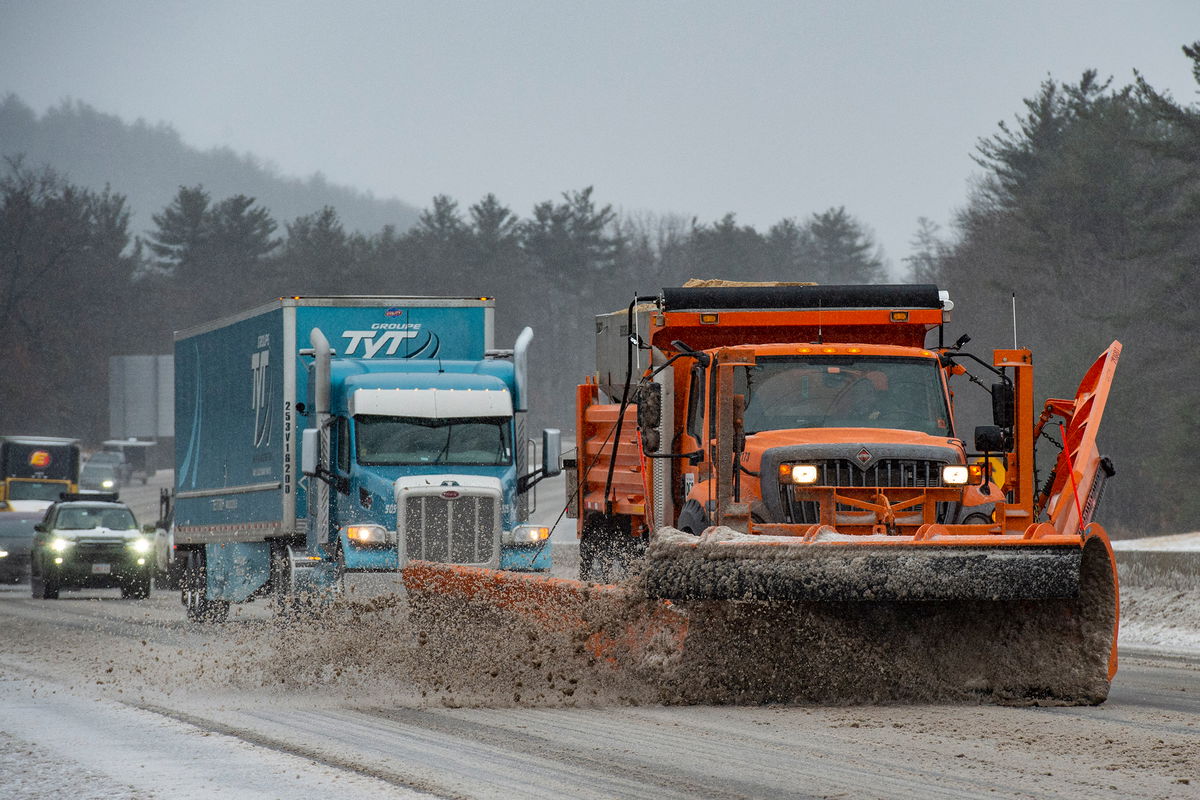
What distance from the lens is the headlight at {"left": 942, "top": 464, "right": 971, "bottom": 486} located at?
34.4ft

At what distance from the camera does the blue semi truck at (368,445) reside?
54.2ft

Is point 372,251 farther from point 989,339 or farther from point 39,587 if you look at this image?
point 39,587

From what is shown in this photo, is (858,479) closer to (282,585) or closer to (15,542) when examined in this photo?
(282,585)

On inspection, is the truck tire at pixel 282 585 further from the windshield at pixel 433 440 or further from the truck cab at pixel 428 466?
the windshield at pixel 433 440

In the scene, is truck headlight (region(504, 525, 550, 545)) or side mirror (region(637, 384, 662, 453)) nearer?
side mirror (region(637, 384, 662, 453))

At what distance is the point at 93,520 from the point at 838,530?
20.4 m

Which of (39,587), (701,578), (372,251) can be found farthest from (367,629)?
(372,251)

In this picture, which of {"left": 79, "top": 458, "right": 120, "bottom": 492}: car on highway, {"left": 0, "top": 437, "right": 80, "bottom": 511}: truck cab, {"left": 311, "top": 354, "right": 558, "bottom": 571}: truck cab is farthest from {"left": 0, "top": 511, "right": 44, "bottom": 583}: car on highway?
{"left": 79, "top": 458, "right": 120, "bottom": 492}: car on highway

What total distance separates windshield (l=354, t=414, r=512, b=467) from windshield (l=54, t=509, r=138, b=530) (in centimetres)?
1258

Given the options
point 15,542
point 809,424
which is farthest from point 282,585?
point 15,542

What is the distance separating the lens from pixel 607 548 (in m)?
14.4

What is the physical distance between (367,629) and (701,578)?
3737mm

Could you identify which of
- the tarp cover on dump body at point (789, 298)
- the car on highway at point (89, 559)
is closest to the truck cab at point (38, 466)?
the car on highway at point (89, 559)

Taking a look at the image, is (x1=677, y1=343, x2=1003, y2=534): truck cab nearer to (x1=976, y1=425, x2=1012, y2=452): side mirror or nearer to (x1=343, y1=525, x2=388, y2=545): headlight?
(x1=976, y1=425, x2=1012, y2=452): side mirror
